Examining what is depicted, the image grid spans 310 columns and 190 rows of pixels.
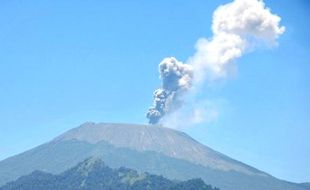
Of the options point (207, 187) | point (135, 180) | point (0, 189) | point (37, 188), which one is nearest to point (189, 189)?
point (207, 187)

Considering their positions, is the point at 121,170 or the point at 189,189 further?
the point at 121,170

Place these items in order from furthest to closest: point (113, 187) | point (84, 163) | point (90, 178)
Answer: point (84, 163)
point (90, 178)
point (113, 187)

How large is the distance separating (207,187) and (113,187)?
27533 millimetres

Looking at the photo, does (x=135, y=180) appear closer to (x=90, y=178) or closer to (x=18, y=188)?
(x=90, y=178)

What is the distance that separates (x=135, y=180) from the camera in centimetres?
16550

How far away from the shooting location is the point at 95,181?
6841 inches

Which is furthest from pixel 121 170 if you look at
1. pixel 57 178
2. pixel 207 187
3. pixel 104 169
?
pixel 207 187

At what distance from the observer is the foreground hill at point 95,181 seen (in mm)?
161137

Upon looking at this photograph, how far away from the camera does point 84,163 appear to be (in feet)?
622

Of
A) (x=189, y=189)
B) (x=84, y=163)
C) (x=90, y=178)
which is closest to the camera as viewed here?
(x=189, y=189)

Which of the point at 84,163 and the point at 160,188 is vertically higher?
the point at 84,163

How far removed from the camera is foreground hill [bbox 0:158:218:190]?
6344 inches

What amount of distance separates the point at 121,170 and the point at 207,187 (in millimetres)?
35868

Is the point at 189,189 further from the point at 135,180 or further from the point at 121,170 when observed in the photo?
the point at 121,170
